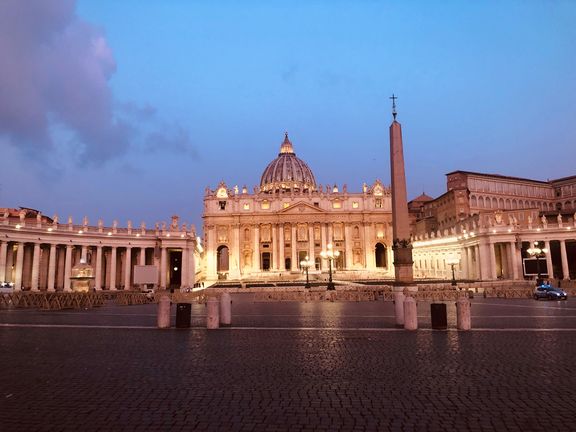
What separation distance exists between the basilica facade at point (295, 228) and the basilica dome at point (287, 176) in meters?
17.5

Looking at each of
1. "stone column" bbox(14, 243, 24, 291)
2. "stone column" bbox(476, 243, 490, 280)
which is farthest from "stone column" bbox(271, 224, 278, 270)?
"stone column" bbox(14, 243, 24, 291)

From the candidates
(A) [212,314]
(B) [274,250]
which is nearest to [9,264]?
(A) [212,314]

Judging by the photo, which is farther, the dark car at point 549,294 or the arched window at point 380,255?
the arched window at point 380,255

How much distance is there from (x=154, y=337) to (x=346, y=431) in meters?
8.57

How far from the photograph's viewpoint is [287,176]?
356 ft

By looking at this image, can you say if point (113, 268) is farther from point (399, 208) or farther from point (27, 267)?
point (399, 208)

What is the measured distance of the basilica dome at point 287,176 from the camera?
107188 millimetres

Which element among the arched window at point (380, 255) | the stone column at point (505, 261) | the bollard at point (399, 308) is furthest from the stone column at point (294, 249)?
the bollard at point (399, 308)

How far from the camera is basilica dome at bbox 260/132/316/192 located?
4220 inches

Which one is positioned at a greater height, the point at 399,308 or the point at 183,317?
the point at 399,308

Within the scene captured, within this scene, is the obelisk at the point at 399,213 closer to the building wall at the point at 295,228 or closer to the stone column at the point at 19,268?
the stone column at the point at 19,268

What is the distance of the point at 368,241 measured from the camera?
85875 millimetres

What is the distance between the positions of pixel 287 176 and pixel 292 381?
10242 centimetres

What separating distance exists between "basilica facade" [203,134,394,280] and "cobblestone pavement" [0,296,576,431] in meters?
72.8
